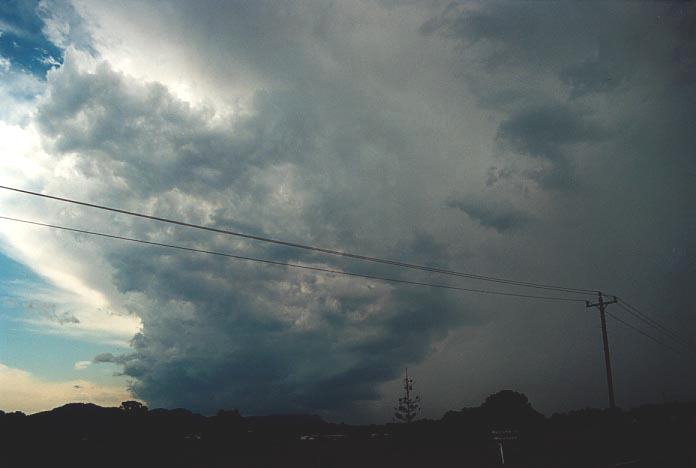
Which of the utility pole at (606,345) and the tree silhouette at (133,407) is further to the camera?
the tree silhouette at (133,407)

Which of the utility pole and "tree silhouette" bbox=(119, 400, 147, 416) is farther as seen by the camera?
"tree silhouette" bbox=(119, 400, 147, 416)

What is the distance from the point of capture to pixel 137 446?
35906 millimetres

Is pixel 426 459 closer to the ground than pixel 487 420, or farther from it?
farther from it

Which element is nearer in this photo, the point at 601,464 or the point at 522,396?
the point at 601,464

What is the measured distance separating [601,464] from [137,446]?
35.0m

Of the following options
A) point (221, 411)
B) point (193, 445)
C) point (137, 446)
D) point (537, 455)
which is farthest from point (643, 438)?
point (221, 411)

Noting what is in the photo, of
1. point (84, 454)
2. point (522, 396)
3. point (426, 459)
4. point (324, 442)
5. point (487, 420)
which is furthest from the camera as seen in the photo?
point (522, 396)

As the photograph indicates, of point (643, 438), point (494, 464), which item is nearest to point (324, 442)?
point (494, 464)

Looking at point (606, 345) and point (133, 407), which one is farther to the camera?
point (133, 407)

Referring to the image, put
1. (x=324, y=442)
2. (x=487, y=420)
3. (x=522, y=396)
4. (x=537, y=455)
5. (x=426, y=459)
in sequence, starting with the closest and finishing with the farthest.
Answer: (x=426, y=459)
(x=537, y=455)
(x=324, y=442)
(x=487, y=420)
(x=522, y=396)

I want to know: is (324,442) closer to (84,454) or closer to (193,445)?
(193,445)

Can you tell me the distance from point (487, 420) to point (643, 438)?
7654 cm

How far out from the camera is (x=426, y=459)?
3284 centimetres

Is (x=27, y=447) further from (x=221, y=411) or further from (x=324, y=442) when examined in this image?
(x=221, y=411)
